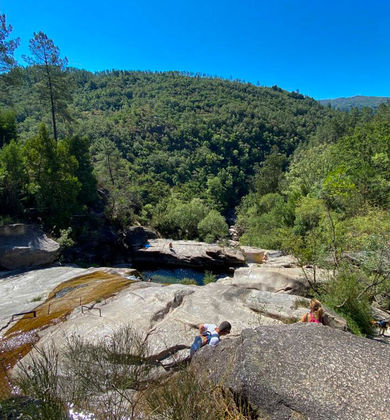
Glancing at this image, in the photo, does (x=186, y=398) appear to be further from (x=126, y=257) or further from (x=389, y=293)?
(x=126, y=257)

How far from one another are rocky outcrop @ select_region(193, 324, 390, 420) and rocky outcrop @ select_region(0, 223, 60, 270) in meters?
15.3

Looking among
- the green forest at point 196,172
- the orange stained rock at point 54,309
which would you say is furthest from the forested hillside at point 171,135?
the orange stained rock at point 54,309

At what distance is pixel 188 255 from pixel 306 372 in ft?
76.0

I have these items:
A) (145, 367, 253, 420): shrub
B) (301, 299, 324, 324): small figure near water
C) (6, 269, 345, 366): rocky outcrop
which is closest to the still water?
(6, 269, 345, 366): rocky outcrop

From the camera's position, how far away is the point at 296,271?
44.6 ft

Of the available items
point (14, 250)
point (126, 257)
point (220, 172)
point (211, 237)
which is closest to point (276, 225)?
point (211, 237)

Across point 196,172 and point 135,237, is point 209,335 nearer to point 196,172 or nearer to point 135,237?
point 135,237

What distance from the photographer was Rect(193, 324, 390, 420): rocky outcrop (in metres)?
3.36

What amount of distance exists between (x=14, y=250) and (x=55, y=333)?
37.8ft

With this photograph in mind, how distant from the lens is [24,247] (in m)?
15.9

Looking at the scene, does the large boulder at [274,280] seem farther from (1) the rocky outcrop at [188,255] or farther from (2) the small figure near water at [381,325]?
(1) the rocky outcrop at [188,255]

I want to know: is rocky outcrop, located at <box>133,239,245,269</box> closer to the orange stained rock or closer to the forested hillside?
the forested hillside

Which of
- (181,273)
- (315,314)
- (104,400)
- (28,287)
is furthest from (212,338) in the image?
(181,273)

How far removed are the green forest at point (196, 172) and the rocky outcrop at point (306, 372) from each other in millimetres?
4165
